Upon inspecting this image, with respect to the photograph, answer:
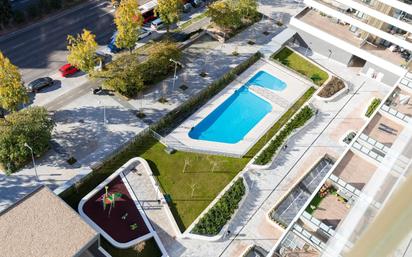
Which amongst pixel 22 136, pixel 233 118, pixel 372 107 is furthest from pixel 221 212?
pixel 372 107

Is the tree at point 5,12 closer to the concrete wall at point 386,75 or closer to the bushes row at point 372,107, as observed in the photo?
the bushes row at point 372,107

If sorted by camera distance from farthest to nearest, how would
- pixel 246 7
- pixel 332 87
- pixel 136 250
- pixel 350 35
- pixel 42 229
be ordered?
pixel 246 7, pixel 350 35, pixel 332 87, pixel 136 250, pixel 42 229

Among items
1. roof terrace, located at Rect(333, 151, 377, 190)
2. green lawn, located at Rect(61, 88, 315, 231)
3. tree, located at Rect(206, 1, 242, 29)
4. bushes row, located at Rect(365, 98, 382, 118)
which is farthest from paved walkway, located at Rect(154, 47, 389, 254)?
tree, located at Rect(206, 1, 242, 29)

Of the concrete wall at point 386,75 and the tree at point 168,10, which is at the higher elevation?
the tree at point 168,10

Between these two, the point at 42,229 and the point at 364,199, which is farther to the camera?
the point at 42,229

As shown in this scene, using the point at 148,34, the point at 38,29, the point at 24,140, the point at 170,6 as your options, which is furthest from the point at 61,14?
the point at 24,140

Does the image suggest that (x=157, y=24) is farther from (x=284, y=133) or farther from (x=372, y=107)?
(x=372, y=107)

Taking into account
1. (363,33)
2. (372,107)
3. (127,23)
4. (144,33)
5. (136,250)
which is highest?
(363,33)

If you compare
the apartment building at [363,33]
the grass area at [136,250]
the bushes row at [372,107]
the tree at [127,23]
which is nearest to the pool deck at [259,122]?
the apartment building at [363,33]
